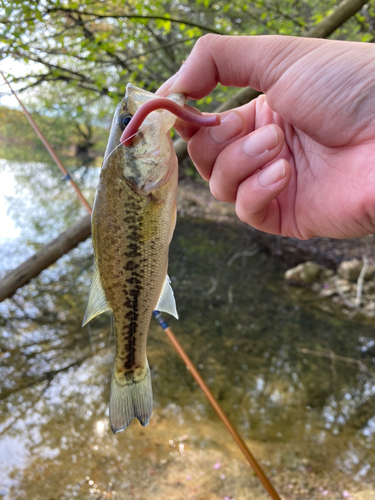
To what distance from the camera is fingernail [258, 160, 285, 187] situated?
1.60m

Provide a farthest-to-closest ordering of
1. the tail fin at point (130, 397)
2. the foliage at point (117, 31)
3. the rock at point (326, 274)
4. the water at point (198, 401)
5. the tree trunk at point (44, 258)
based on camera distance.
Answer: the rock at point (326, 274) → the foliage at point (117, 31) → the tree trunk at point (44, 258) → the water at point (198, 401) → the tail fin at point (130, 397)

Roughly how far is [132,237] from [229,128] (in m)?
0.86

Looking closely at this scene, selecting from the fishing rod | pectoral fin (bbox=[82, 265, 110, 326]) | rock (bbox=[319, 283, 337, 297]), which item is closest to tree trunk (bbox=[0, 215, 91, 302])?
the fishing rod

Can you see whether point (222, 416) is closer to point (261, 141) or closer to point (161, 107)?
point (261, 141)

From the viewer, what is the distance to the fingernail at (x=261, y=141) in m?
1.58

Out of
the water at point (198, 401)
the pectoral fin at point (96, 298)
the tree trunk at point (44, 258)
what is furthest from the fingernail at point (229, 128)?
the water at point (198, 401)

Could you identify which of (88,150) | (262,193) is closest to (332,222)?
(262,193)

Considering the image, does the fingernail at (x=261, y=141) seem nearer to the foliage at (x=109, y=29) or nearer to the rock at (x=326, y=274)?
the foliage at (x=109, y=29)

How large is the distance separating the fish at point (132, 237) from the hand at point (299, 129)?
1.05 ft

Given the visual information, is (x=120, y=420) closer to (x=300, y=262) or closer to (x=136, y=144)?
(x=136, y=144)

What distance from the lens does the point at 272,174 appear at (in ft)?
5.33

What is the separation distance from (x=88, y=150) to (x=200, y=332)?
2054 centimetres

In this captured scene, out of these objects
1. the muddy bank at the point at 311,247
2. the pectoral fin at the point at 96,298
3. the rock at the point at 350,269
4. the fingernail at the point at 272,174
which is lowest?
the muddy bank at the point at 311,247

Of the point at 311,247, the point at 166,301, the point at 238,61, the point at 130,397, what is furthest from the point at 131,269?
the point at 311,247
